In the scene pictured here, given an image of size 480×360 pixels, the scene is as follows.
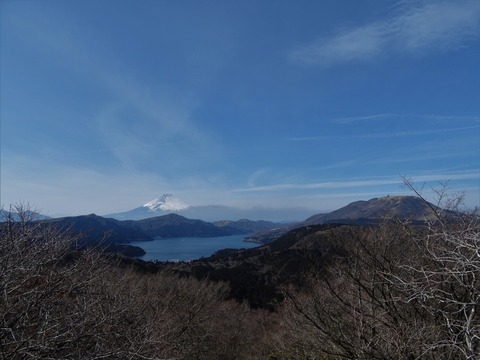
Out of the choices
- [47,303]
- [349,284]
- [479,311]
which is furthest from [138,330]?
[479,311]

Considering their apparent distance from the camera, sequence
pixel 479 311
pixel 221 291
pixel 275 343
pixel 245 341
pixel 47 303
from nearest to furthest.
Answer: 1. pixel 479 311
2. pixel 47 303
3. pixel 275 343
4. pixel 245 341
5. pixel 221 291

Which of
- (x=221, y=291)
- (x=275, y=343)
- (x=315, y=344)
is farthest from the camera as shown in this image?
(x=221, y=291)

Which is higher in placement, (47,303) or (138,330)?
(47,303)

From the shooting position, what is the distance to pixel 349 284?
11.2 meters

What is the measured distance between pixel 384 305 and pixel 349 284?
1.82m

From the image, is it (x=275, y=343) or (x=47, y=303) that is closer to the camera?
(x=47, y=303)

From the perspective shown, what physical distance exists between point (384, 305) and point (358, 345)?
1.34m

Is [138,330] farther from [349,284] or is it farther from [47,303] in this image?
[349,284]

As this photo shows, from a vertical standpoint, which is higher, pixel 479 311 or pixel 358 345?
pixel 479 311

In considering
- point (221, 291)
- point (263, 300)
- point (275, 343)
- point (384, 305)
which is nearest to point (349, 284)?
point (384, 305)

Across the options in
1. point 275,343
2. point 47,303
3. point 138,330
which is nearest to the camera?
point 47,303

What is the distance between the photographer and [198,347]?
23438 millimetres

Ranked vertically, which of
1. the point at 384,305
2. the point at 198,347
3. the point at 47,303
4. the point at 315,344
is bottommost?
the point at 198,347

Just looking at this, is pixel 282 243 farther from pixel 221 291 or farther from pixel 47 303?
pixel 47 303
